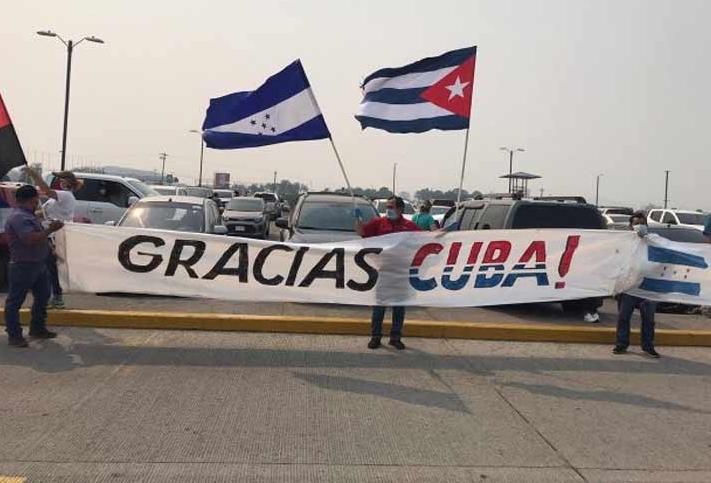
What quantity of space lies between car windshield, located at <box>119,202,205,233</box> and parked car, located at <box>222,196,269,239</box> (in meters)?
12.4

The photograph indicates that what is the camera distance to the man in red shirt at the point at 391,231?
27.0 ft

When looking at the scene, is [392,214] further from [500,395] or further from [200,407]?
[200,407]

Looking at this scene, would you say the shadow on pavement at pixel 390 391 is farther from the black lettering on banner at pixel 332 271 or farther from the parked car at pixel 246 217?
the parked car at pixel 246 217

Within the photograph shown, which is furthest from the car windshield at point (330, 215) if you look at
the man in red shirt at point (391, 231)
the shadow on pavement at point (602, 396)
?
the shadow on pavement at point (602, 396)

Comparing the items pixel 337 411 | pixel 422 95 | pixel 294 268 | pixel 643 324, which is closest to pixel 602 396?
pixel 643 324

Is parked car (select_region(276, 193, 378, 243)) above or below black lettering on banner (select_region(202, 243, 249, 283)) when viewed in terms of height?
above

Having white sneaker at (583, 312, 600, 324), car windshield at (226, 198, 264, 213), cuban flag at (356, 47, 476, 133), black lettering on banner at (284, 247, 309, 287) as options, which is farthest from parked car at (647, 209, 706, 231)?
black lettering on banner at (284, 247, 309, 287)

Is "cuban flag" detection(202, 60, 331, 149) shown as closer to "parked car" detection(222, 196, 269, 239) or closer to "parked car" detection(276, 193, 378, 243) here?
"parked car" detection(276, 193, 378, 243)

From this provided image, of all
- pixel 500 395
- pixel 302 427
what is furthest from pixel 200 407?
pixel 500 395

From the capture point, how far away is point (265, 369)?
7082mm

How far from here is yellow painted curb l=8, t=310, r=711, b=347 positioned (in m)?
8.64

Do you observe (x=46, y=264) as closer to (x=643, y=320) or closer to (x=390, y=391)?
(x=390, y=391)

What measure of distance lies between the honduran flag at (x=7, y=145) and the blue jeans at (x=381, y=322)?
458cm

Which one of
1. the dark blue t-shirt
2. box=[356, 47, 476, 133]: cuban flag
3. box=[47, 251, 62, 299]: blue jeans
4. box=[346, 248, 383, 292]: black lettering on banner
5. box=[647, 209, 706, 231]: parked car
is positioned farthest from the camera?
box=[647, 209, 706, 231]: parked car
